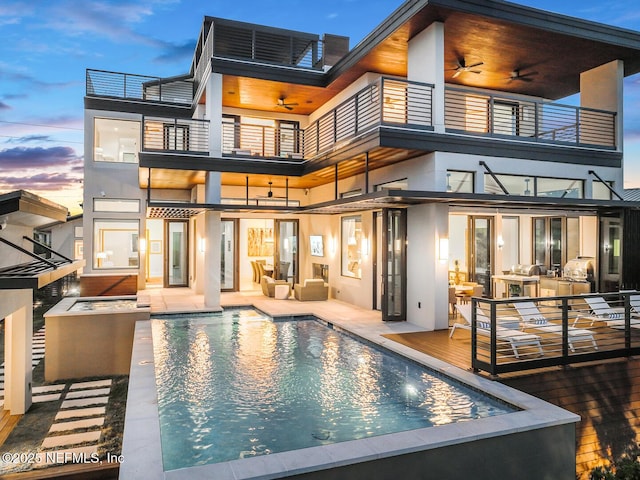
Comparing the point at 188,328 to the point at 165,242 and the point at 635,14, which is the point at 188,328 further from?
the point at 635,14

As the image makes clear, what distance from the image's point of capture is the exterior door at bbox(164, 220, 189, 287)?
19531mm

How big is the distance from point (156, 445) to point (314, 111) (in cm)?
1437

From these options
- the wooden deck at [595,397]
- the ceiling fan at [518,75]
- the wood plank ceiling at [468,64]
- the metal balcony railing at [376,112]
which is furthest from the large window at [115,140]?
the wooden deck at [595,397]

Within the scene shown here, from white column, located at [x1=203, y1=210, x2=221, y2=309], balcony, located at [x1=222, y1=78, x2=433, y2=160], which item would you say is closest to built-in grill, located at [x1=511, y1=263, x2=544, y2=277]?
balcony, located at [x1=222, y1=78, x2=433, y2=160]

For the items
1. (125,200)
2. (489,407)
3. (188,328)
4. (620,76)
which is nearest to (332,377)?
(489,407)

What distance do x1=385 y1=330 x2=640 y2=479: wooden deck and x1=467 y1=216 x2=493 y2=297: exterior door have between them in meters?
6.43

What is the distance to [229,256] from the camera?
700 inches

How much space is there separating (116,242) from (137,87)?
6.92 metres

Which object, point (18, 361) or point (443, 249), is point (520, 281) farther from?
point (18, 361)

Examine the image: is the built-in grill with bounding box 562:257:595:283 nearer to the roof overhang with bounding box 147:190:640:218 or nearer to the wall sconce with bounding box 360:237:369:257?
the roof overhang with bounding box 147:190:640:218

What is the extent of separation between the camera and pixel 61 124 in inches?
1314

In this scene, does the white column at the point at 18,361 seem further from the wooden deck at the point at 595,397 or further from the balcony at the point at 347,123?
the wooden deck at the point at 595,397

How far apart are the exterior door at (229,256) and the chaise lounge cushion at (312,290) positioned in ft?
11.3

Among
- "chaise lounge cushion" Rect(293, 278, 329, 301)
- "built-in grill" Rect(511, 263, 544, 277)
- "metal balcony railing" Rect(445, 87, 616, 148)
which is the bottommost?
"chaise lounge cushion" Rect(293, 278, 329, 301)
